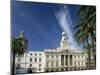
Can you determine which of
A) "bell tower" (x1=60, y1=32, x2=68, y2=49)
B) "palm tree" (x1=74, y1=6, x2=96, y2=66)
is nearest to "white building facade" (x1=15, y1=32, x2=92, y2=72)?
"bell tower" (x1=60, y1=32, x2=68, y2=49)

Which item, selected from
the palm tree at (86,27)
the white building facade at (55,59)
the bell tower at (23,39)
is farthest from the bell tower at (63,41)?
the bell tower at (23,39)

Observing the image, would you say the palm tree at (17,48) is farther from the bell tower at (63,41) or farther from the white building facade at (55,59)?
the bell tower at (63,41)

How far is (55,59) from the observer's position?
298cm

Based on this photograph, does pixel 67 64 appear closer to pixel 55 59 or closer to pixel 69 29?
pixel 55 59

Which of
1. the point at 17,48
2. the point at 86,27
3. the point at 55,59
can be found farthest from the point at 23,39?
the point at 86,27

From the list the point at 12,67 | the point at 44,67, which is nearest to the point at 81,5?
the point at 44,67

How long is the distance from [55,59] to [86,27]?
0.58 m

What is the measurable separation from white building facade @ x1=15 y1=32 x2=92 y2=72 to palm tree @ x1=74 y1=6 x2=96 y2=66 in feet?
0.46

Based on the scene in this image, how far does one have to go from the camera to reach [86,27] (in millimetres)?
3117

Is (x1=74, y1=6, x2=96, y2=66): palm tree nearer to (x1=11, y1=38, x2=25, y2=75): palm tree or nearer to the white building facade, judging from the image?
the white building facade

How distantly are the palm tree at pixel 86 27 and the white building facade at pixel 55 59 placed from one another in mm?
140

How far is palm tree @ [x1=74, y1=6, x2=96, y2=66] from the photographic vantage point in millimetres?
3070

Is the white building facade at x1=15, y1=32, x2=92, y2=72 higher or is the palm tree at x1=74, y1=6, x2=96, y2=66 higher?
the palm tree at x1=74, y1=6, x2=96, y2=66

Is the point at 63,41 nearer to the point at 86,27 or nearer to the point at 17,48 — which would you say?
the point at 86,27
